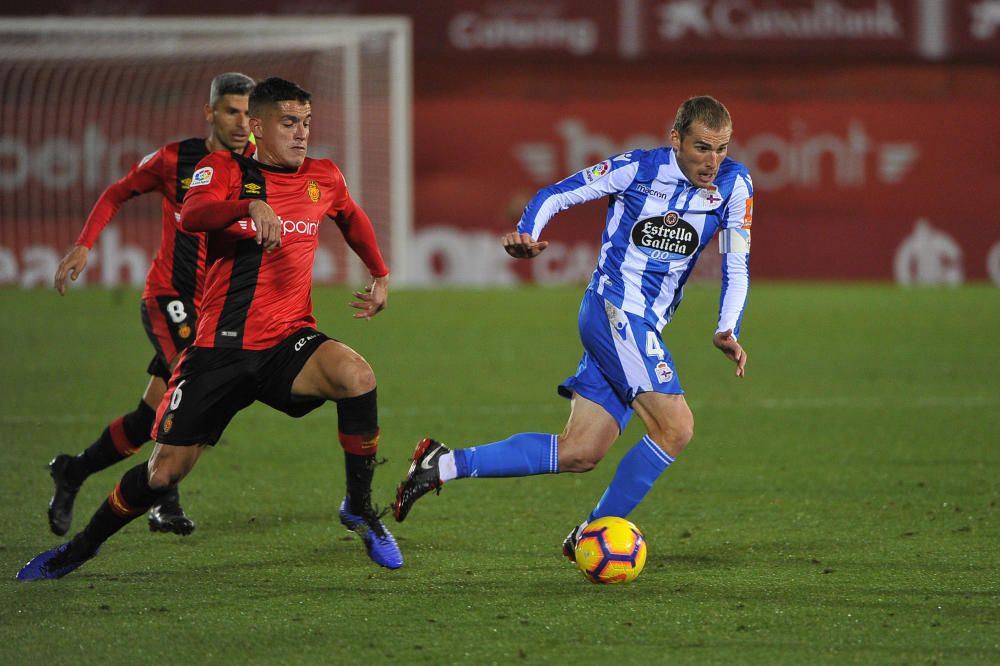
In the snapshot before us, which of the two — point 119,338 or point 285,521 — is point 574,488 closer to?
point 285,521

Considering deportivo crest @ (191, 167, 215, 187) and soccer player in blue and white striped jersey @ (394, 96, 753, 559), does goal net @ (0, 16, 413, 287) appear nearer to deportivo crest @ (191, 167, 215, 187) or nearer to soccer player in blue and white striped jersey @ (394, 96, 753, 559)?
soccer player in blue and white striped jersey @ (394, 96, 753, 559)

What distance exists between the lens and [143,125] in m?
19.8

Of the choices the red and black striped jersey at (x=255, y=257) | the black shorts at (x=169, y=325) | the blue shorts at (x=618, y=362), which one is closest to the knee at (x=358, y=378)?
the red and black striped jersey at (x=255, y=257)

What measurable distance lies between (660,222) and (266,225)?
1546 mm

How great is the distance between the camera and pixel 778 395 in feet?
35.3

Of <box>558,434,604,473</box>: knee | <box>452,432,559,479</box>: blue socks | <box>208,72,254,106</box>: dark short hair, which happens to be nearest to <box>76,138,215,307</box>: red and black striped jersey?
<box>208,72,254,106</box>: dark short hair

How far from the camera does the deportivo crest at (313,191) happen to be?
215 inches

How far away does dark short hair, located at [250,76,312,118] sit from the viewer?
5344mm

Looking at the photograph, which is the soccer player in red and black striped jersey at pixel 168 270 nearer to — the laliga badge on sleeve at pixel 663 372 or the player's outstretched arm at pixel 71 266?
the player's outstretched arm at pixel 71 266

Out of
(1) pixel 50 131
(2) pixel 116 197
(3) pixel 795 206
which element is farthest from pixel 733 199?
(3) pixel 795 206

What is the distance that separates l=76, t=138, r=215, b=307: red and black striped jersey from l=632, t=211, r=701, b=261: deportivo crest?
6.67 ft

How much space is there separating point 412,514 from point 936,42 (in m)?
19.3

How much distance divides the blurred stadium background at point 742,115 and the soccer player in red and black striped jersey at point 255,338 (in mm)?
16370

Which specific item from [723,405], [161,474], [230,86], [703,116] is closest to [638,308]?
[703,116]
